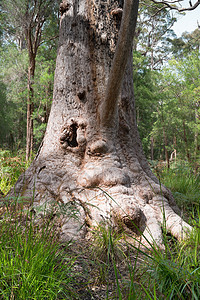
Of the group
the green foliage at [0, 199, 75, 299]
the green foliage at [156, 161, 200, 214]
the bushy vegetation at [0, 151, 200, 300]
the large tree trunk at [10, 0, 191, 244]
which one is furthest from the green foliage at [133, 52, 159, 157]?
the green foliage at [0, 199, 75, 299]

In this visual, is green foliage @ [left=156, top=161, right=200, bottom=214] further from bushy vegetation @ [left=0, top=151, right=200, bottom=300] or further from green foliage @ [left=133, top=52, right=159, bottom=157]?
green foliage @ [left=133, top=52, right=159, bottom=157]

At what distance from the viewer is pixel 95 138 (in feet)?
9.74

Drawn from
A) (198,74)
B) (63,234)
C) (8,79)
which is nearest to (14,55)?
(8,79)

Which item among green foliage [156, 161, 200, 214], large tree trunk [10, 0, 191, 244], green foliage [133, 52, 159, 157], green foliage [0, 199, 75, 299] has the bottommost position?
green foliage [156, 161, 200, 214]

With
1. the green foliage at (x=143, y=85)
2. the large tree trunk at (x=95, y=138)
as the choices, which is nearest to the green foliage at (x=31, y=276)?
the large tree trunk at (x=95, y=138)

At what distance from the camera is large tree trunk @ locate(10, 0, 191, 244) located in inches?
95.1

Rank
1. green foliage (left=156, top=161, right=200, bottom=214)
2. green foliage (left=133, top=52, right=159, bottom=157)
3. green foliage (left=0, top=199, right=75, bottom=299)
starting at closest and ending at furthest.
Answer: green foliage (left=0, top=199, right=75, bottom=299)
green foliage (left=156, top=161, right=200, bottom=214)
green foliage (left=133, top=52, right=159, bottom=157)

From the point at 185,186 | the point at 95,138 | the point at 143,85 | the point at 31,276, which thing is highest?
the point at 143,85

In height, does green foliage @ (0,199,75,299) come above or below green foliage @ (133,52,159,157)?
below

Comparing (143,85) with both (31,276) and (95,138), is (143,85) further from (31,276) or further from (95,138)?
(31,276)

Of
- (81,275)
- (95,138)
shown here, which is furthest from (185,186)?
(81,275)

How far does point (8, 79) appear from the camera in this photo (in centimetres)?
1730

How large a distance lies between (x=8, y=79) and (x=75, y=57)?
53.2 ft

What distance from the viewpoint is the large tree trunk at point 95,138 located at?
7.93ft
